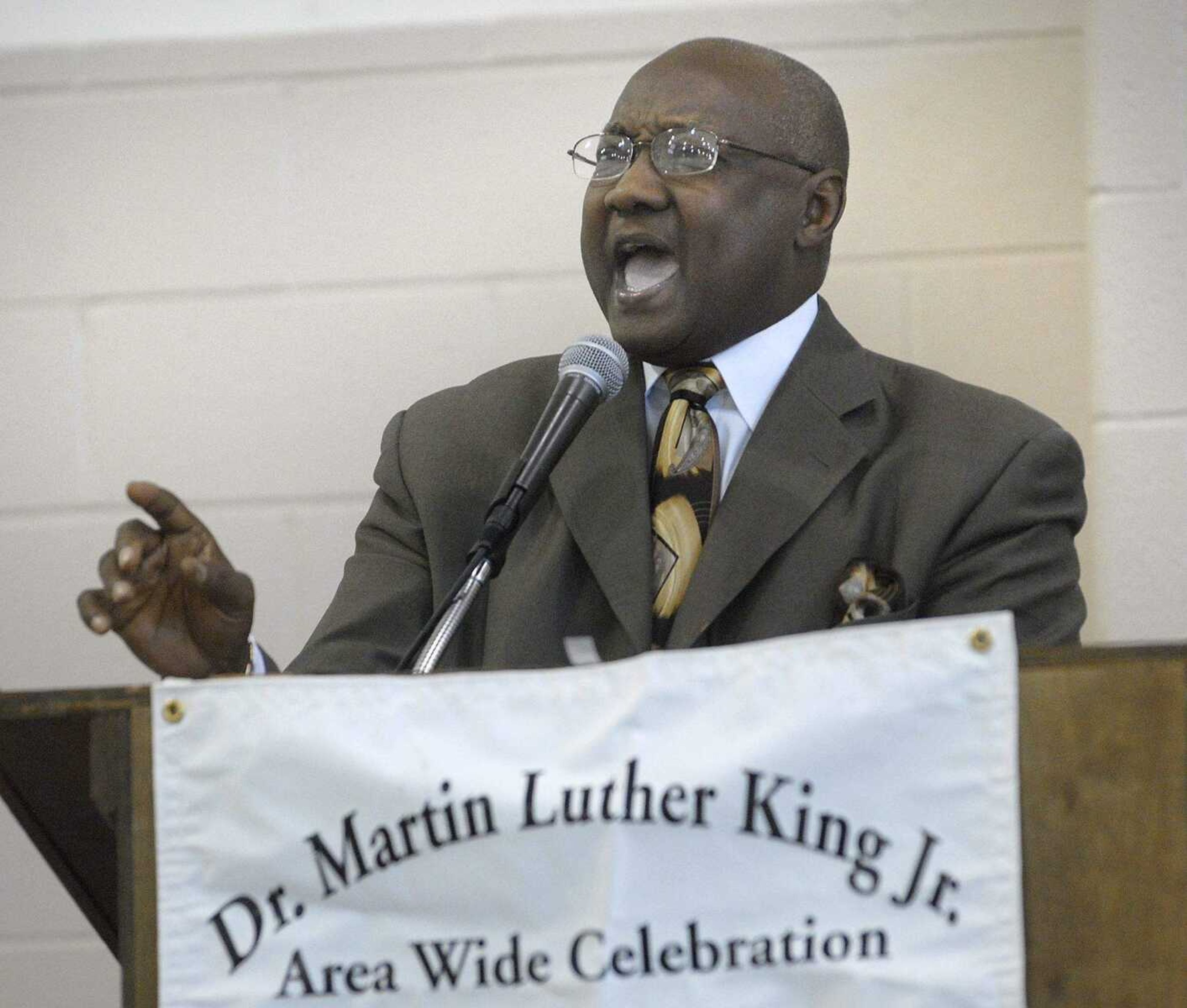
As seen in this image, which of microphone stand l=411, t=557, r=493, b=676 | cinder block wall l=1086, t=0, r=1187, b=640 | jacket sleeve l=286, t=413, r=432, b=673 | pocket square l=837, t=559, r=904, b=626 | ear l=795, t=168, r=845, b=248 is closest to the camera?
microphone stand l=411, t=557, r=493, b=676

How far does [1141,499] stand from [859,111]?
2.21 feet

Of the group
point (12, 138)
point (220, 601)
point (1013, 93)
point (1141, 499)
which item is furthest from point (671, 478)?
point (12, 138)

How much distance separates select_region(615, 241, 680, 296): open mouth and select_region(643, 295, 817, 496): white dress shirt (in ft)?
0.36

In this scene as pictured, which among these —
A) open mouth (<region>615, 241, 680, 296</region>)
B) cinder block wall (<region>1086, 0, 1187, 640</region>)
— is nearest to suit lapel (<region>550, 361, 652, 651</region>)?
open mouth (<region>615, 241, 680, 296</region>)

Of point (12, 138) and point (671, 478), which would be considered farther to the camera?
point (12, 138)

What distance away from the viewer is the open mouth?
1901 mm

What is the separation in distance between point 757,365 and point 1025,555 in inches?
15.7

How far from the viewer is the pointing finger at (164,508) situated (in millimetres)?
1317

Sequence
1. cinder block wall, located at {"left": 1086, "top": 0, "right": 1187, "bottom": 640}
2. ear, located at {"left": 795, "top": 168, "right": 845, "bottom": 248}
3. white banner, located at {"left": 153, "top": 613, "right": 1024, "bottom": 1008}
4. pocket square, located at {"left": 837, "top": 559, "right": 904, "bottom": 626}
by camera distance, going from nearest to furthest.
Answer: white banner, located at {"left": 153, "top": 613, "right": 1024, "bottom": 1008}, pocket square, located at {"left": 837, "top": 559, "right": 904, "bottom": 626}, ear, located at {"left": 795, "top": 168, "right": 845, "bottom": 248}, cinder block wall, located at {"left": 1086, "top": 0, "right": 1187, "bottom": 640}

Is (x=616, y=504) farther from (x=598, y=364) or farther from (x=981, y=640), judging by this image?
(x=981, y=640)

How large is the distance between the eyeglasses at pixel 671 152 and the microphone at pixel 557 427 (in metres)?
0.31

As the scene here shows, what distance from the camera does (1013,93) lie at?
2295 mm

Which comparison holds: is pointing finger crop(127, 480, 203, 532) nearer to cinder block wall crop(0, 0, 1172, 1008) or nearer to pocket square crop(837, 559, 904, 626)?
pocket square crop(837, 559, 904, 626)

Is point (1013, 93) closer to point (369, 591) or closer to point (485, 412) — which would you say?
point (485, 412)
